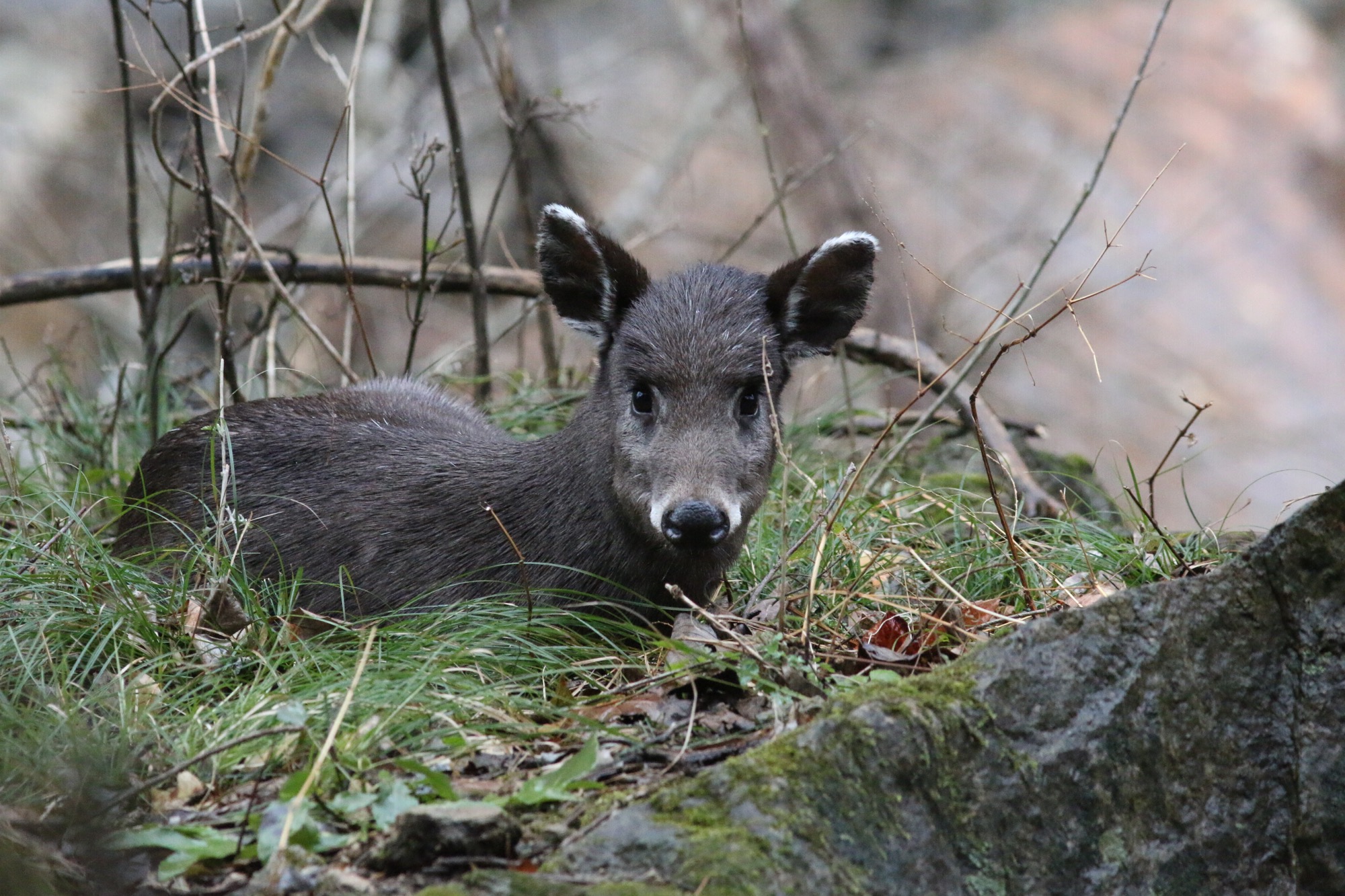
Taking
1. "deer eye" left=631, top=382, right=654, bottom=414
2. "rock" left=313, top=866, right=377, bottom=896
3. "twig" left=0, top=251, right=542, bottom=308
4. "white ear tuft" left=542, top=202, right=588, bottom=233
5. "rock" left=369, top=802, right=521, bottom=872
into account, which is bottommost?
"rock" left=313, top=866, right=377, bottom=896

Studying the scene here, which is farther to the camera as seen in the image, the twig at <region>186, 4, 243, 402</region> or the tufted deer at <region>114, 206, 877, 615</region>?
the twig at <region>186, 4, 243, 402</region>

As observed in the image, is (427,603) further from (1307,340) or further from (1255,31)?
(1255,31)

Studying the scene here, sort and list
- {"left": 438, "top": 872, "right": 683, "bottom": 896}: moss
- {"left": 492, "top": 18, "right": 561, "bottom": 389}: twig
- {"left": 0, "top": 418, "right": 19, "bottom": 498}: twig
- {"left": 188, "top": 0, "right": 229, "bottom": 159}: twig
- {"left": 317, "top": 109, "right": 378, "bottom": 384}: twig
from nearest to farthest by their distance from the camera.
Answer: {"left": 438, "top": 872, "right": 683, "bottom": 896}: moss < {"left": 0, "top": 418, "right": 19, "bottom": 498}: twig < {"left": 317, "top": 109, "right": 378, "bottom": 384}: twig < {"left": 188, "top": 0, "right": 229, "bottom": 159}: twig < {"left": 492, "top": 18, "right": 561, "bottom": 389}: twig

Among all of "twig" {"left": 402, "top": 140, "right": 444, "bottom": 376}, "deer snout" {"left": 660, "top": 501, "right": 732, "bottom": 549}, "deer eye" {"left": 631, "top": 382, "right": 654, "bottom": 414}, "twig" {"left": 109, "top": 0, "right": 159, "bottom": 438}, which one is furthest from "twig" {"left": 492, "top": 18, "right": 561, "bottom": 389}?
"deer snout" {"left": 660, "top": 501, "right": 732, "bottom": 549}

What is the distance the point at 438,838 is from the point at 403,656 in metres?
1.41

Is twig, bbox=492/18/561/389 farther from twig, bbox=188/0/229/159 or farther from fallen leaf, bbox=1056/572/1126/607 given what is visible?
fallen leaf, bbox=1056/572/1126/607

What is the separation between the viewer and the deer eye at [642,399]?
4.99 metres

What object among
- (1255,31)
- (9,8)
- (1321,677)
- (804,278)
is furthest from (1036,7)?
(1321,677)

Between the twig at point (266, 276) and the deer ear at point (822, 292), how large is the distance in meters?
2.23

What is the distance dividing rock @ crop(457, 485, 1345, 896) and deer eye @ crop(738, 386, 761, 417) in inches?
67.9

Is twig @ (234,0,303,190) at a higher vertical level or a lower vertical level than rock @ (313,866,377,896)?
higher

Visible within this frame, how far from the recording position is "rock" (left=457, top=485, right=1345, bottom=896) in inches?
118

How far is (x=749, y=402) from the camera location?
198 inches

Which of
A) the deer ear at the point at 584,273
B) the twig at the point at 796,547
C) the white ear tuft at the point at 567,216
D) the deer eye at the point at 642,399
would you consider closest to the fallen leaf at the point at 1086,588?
the twig at the point at 796,547
